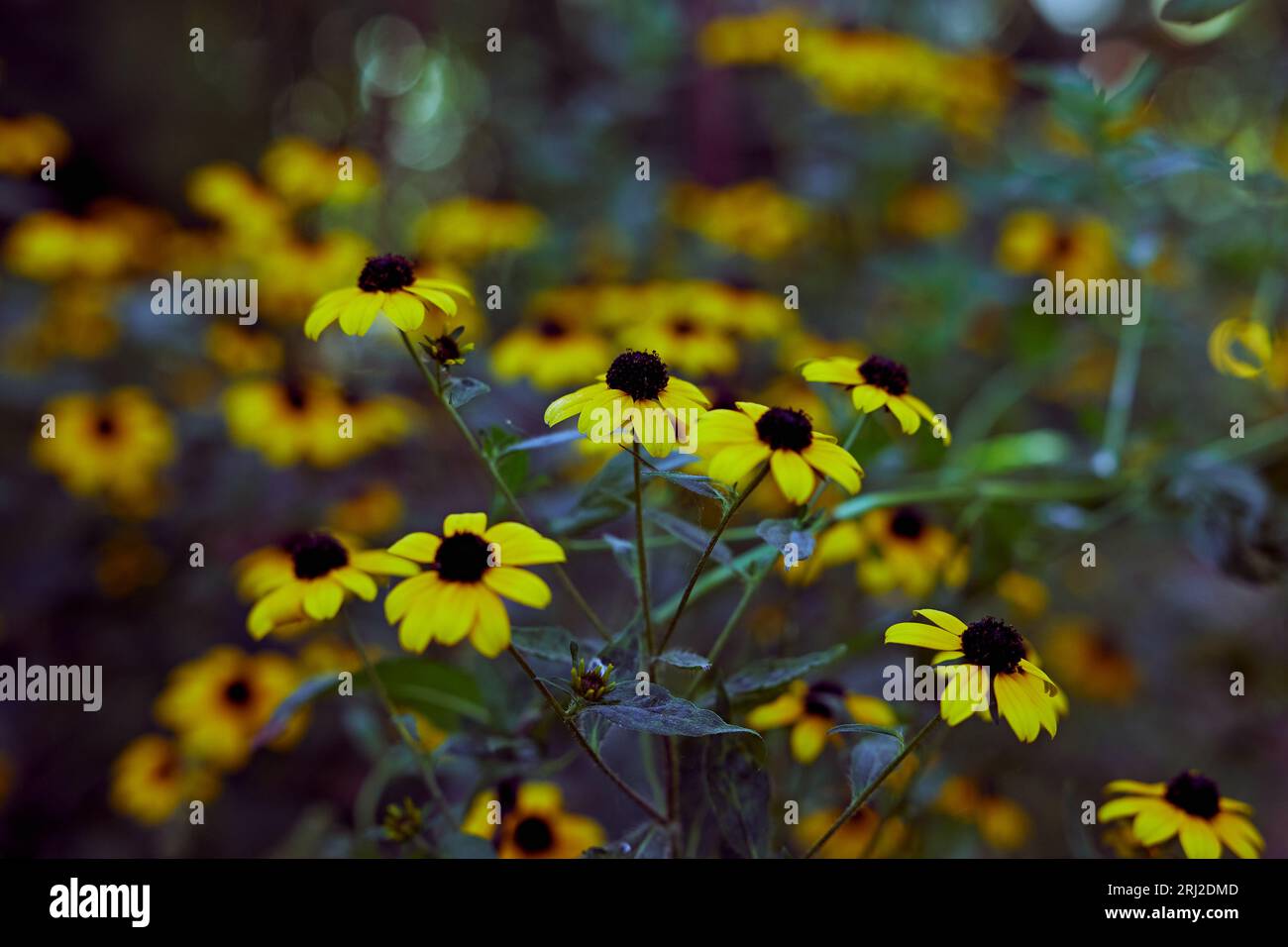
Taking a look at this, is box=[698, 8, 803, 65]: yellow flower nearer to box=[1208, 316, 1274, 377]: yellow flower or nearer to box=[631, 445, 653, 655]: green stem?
box=[1208, 316, 1274, 377]: yellow flower

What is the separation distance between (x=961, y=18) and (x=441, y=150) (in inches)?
51.2

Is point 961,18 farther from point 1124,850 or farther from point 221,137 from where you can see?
point 1124,850

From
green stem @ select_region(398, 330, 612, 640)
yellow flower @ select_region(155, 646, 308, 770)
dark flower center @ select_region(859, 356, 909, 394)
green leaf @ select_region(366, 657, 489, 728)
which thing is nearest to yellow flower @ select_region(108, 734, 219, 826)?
yellow flower @ select_region(155, 646, 308, 770)

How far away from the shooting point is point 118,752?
1724mm

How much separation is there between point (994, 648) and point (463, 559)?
1.12ft

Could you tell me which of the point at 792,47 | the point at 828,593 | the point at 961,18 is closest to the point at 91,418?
the point at 828,593

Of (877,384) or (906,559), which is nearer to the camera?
(877,384)

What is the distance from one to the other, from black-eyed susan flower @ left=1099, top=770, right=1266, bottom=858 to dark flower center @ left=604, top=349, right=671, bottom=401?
0.49 m

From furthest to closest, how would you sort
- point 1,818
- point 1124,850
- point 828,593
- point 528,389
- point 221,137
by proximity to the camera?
point 221,137, point 1,818, point 528,389, point 828,593, point 1124,850

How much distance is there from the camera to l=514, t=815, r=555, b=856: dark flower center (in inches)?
34.5

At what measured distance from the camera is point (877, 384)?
0.78 meters

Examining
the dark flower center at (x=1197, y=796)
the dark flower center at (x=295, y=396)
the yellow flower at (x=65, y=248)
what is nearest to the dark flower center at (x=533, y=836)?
the dark flower center at (x=1197, y=796)

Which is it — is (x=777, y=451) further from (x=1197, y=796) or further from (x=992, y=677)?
(x=1197, y=796)

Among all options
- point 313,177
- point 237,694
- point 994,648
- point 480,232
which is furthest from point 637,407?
point 313,177
